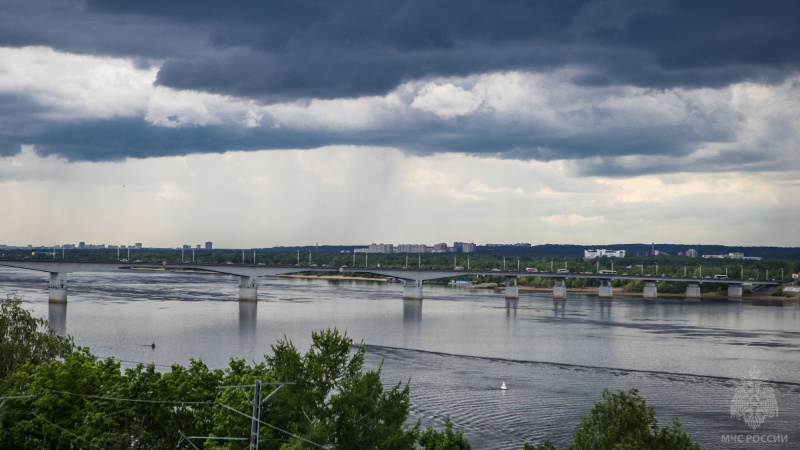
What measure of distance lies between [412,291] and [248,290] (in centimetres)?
3026

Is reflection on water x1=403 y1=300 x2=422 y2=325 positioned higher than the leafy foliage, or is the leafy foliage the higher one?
the leafy foliage

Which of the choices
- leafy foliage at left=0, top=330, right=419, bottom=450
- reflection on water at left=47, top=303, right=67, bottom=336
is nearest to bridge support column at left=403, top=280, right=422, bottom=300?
reflection on water at left=47, top=303, right=67, bottom=336

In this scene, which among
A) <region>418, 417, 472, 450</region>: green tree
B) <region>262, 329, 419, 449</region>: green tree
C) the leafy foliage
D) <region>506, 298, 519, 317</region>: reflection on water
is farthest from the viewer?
<region>506, 298, 519, 317</region>: reflection on water

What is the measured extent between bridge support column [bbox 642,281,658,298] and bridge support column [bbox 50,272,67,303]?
12290 centimetres

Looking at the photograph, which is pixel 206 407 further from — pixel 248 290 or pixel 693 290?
pixel 693 290

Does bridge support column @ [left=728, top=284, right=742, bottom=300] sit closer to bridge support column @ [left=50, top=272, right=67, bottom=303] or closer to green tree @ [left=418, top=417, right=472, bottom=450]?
bridge support column @ [left=50, top=272, right=67, bottom=303]

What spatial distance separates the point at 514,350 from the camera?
2530 inches

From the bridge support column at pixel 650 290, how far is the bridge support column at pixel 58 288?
12290 centimetres

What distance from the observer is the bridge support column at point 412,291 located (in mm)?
128625

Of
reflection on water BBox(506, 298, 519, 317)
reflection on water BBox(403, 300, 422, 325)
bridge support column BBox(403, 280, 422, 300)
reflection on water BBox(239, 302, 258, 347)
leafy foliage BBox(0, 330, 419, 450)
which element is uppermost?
leafy foliage BBox(0, 330, 419, 450)

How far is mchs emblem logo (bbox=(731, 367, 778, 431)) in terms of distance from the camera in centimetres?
3859

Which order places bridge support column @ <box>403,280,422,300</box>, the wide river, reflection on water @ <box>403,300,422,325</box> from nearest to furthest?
1. the wide river
2. reflection on water @ <box>403,300,422,325</box>
3. bridge support column @ <box>403,280,422,300</box>

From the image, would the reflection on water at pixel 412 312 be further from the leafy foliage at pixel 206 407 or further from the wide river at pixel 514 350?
the leafy foliage at pixel 206 407

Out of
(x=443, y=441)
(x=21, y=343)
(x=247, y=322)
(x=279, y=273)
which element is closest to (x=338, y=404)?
(x=443, y=441)
